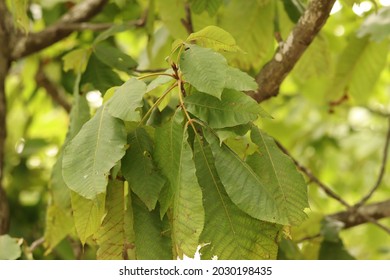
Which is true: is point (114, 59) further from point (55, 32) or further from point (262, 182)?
point (262, 182)

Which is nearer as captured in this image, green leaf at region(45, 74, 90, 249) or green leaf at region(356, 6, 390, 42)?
green leaf at region(45, 74, 90, 249)

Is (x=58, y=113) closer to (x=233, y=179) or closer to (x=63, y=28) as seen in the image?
(x=63, y=28)

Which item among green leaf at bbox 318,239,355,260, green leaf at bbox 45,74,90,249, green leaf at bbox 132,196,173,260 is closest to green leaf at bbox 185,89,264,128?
green leaf at bbox 132,196,173,260

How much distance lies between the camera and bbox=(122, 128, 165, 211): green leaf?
1.01 meters

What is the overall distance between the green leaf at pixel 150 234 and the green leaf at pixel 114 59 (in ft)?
1.46

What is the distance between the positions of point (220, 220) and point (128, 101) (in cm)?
20

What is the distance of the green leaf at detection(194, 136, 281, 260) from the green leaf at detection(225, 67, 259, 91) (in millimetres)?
93

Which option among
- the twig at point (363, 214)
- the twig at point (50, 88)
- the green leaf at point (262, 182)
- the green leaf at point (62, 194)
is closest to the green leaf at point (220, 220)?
the green leaf at point (262, 182)

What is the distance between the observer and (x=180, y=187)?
0.96 m

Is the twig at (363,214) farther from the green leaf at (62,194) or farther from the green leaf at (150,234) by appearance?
the green leaf at (150,234)

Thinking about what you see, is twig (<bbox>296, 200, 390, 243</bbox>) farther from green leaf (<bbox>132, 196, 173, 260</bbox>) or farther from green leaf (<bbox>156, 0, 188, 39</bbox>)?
green leaf (<bbox>132, 196, 173, 260</bbox>)

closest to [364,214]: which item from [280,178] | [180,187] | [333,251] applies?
[333,251]
